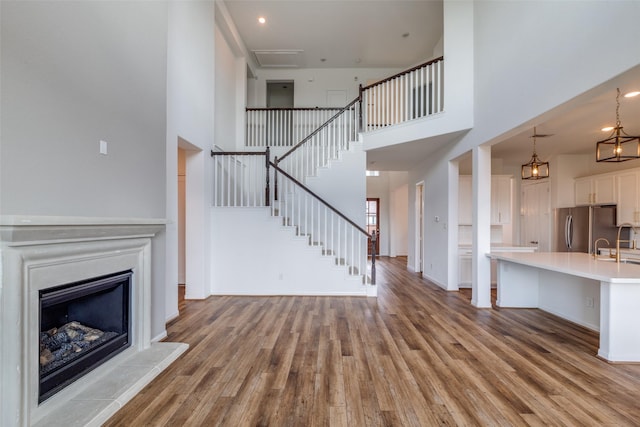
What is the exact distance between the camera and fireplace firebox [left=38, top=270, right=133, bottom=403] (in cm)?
187

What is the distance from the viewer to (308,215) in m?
5.30

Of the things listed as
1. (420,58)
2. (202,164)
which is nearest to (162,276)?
(202,164)

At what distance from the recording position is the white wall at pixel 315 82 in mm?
7859

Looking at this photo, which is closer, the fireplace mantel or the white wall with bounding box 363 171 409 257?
the fireplace mantel

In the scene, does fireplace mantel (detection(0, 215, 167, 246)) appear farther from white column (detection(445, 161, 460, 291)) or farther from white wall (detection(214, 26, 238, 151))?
white column (detection(445, 161, 460, 291))

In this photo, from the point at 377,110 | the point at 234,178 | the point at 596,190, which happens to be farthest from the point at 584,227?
the point at 234,178

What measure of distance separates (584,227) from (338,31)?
265 inches

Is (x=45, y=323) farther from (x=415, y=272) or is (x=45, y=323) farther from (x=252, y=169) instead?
(x=415, y=272)

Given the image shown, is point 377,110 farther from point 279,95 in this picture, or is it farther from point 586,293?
point 586,293

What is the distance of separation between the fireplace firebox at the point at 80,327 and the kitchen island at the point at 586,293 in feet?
14.4

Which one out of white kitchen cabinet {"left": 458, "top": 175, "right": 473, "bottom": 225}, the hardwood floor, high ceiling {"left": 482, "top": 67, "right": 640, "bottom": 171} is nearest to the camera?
the hardwood floor

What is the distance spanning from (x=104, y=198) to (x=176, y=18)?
2.93 m

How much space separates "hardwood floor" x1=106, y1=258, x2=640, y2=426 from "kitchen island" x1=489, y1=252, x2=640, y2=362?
21 cm

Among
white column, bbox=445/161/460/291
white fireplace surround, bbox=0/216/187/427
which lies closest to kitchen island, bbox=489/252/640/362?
white column, bbox=445/161/460/291
